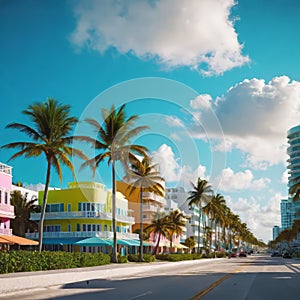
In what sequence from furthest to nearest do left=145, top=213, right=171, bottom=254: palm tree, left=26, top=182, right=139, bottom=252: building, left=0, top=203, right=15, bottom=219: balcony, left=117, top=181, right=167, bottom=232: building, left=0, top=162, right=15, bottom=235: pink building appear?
left=117, top=181, right=167, bottom=232: building
left=145, top=213, right=171, bottom=254: palm tree
left=26, top=182, right=139, bottom=252: building
left=0, top=162, right=15, bottom=235: pink building
left=0, top=203, right=15, bottom=219: balcony

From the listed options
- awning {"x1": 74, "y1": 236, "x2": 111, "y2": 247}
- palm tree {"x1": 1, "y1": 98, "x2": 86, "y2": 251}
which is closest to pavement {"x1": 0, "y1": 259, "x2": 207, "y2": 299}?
palm tree {"x1": 1, "y1": 98, "x2": 86, "y2": 251}

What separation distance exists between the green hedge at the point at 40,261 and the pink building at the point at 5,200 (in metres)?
15.3

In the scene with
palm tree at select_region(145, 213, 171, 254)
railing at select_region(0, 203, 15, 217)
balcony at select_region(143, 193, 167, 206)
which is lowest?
palm tree at select_region(145, 213, 171, 254)

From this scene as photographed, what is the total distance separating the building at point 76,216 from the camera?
6378 cm

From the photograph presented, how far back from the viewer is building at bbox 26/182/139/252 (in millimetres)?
63781

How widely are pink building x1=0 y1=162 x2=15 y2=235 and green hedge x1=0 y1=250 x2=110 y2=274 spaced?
50.1 feet

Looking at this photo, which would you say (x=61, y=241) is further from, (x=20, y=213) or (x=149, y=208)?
(x=149, y=208)

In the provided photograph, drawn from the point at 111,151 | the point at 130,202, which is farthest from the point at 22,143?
the point at 130,202

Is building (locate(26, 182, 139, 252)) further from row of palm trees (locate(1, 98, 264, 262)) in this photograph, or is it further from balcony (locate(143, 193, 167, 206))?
balcony (locate(143, 193, 167, 206))

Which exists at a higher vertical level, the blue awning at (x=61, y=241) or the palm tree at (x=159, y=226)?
the palm tree at (x=159, y=226)

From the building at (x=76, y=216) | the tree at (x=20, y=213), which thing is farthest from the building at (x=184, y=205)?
the building at (x=76, y=216)

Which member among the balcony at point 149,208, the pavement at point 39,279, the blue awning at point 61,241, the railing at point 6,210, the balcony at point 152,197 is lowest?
the pavement at point 39,279

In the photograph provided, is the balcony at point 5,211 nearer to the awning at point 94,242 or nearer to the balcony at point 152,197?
the awning at point 94,242

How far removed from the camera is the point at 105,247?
6888 centimetres
